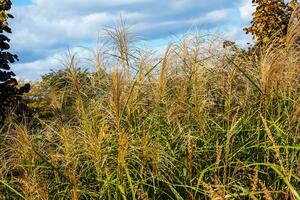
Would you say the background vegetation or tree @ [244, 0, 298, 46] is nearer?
the background vegetation

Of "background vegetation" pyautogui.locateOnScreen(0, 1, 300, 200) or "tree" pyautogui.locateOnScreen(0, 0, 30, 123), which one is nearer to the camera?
"background vegetation" pyautogui.locateOnScreen(0, 1, 300, 200)

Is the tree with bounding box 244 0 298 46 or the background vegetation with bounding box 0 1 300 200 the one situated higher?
the tree with bounding box 244 0 298 46

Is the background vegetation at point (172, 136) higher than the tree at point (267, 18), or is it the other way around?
the tree at point (267, 18)

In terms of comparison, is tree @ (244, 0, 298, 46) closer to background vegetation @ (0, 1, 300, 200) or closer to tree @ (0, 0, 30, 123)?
tree @ (0, 0, 30, 123)

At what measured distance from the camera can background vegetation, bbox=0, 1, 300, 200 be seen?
4.70m

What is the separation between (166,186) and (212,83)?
1561 mm

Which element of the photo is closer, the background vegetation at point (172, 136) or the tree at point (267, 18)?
the background vegetation at point (172, 136)

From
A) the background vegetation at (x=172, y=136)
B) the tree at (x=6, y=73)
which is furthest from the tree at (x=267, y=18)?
the background vegetation at (x=172, y=136)

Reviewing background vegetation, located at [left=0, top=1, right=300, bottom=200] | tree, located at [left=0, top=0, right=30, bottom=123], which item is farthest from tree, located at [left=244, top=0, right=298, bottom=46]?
background vegetation, located at [left=0, top=1, right=300, bottom=200]

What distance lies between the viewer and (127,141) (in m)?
4.66

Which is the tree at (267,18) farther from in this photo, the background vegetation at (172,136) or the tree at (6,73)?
the background vegetation at (172,136)

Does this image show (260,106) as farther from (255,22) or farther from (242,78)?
(255,22)

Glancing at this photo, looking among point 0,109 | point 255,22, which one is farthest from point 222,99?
point 255,22

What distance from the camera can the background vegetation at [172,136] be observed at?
4.70m
